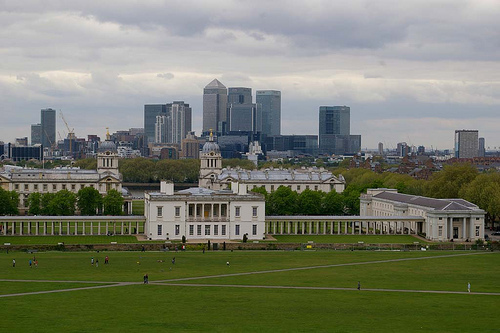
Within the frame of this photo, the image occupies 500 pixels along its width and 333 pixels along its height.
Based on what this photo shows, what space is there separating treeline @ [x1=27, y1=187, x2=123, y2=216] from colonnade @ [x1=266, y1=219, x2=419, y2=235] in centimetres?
2429

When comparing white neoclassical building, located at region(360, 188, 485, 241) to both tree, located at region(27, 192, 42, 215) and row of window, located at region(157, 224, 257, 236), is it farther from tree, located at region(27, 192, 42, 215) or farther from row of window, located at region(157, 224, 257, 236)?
tree, located at region(27, 192, 42, 215)

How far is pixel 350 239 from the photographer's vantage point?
11356cm

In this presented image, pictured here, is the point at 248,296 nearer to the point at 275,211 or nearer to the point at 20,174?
the point at 275,211

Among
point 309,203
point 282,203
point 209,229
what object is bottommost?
point 209,229

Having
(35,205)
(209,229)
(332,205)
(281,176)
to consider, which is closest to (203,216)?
(209,229)

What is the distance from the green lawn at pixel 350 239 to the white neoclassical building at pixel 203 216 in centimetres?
445

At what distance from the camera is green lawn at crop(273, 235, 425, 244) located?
363ft

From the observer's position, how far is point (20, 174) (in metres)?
164

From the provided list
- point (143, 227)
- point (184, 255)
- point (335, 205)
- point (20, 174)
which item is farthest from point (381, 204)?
point (20, 174)

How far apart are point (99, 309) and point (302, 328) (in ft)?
45.8

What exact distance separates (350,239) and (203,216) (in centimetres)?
1832

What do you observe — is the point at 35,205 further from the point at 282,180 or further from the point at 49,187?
the point at 282,180

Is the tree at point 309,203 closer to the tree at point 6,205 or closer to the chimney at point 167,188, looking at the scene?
the chimney at point 167,188

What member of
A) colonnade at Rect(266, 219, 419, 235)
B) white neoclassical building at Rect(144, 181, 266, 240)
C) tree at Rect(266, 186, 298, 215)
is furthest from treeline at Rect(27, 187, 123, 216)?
colonnade at Rect(266, 219, 419, 235)
